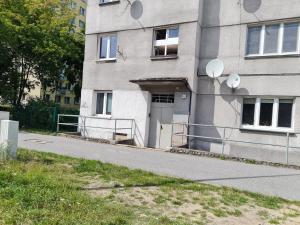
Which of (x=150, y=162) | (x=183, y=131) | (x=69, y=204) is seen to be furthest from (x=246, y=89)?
(x=69, y=204)

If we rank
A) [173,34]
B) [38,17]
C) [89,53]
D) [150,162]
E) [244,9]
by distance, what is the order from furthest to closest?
[38,17] → [89,53] → [173,34] → [244,9] → [150,162]

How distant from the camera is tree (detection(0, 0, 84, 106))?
23844mm

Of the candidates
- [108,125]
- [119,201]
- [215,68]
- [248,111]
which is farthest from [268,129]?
[119,201]

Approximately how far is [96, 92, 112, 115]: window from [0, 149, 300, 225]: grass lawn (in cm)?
1004

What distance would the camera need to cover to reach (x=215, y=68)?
15.0 m

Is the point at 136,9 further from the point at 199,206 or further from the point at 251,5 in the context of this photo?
the point at 199,206

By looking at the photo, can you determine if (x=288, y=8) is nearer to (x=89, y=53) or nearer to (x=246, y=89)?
(x=246, y=89)

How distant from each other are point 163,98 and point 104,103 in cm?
375

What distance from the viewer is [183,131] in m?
15.4

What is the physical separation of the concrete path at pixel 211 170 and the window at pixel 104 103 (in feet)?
16.8

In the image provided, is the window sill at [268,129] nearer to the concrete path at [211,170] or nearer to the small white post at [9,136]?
the concrete path at [211,170]

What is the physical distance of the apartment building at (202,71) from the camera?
1405cm

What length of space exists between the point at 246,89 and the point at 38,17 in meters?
17.4

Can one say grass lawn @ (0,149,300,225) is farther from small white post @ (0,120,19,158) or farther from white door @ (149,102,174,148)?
white door @ (149,102,174,148)
